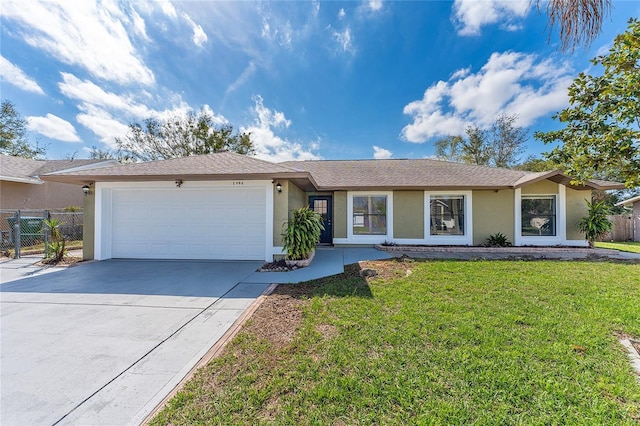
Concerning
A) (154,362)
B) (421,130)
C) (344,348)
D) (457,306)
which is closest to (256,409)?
(344,348)

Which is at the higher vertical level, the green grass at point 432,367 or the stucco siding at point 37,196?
the stucco siding at point 37,196

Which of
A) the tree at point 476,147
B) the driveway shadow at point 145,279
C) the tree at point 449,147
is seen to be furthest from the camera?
the tree at point 449,147

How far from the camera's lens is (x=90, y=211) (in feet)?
27.6

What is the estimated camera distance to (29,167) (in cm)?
1459

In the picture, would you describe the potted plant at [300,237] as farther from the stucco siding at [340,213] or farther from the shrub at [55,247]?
the shrub at [55,247]

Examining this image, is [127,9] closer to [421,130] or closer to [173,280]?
[173,280]

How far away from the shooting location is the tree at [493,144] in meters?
21.1

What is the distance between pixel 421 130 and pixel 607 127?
59.5 feet

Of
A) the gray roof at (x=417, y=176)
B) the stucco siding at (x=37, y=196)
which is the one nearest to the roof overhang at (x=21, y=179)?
the stucco siding at (x=37, y=196)

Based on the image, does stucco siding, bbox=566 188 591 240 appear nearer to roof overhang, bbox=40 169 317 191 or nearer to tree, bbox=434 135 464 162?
roof overhang, bbox=40 169 317 191

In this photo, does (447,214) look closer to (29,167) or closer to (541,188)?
(541,188)

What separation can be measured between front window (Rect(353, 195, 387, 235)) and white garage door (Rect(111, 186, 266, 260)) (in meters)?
4.65

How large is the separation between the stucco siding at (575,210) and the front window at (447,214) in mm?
4358

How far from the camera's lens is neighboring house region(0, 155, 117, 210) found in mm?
12484
